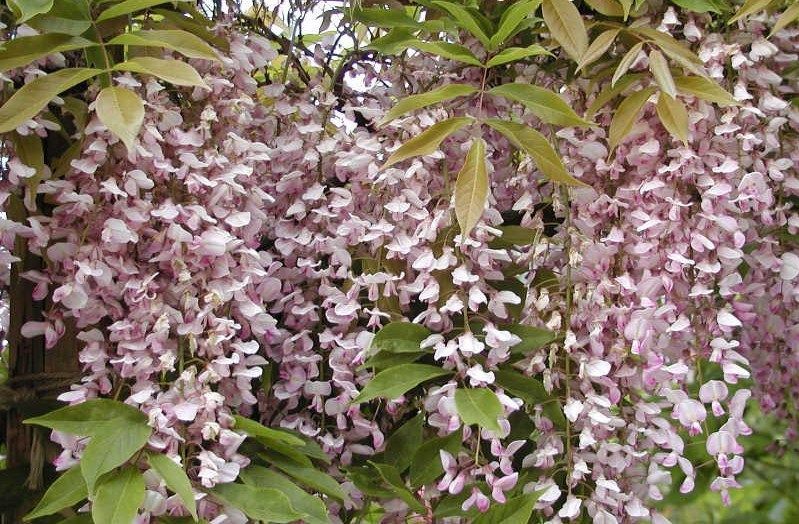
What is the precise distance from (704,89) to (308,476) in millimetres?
511

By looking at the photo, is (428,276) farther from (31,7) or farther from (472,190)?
(31,7)

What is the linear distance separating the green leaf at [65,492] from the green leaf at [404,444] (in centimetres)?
31

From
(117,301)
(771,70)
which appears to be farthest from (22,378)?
(771,70)

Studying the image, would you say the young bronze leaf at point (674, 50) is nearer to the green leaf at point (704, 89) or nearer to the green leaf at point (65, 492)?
the green leaf at point (704, 89)

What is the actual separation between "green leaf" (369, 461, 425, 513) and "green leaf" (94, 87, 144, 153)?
373mm

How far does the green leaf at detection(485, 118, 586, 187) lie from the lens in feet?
2.77

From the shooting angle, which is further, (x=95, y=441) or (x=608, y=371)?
(x=608, y=371)

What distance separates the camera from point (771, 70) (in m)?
0.99

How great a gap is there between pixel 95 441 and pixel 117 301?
0.58 ft

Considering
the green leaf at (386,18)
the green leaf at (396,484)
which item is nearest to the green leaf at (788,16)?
the green leaf at (386,18)

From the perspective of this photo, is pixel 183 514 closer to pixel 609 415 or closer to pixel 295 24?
pixel 609 415

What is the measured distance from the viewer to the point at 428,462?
2.98ft

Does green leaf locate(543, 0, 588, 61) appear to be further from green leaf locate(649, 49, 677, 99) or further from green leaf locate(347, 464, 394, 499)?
green leaf locate(347, 464, 394, 499)

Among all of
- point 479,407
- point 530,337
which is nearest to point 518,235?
point 530,337
